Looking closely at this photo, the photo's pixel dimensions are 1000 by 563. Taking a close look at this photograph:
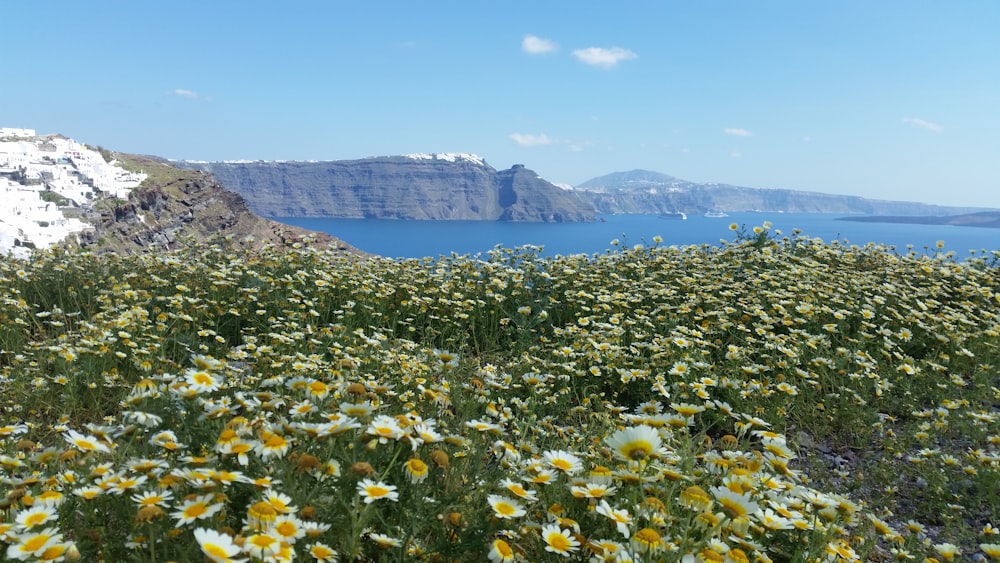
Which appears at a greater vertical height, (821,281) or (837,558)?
(821,281)

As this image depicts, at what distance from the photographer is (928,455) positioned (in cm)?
384

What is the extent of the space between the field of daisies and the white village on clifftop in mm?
29514

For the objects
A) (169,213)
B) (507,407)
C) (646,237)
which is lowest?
(169,213)

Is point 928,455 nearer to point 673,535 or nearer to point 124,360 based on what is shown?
point 673,535

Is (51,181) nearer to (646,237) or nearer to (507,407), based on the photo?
(646,237)

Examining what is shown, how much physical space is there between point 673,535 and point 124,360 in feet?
15.3

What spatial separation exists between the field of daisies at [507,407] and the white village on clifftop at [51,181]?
2951 cm

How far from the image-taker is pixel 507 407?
4016mm

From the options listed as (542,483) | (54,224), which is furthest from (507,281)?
(54,224)

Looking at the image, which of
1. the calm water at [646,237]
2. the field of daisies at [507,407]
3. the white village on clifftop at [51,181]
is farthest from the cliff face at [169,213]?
the field of daisies at [507,407]

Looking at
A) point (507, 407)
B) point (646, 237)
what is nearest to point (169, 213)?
point (646, 237)

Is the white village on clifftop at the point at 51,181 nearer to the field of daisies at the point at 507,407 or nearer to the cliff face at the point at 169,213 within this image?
the cliff face at the point at 169,213

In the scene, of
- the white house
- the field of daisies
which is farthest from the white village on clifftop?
the field of daisies

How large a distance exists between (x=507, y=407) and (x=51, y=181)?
71.1 m
